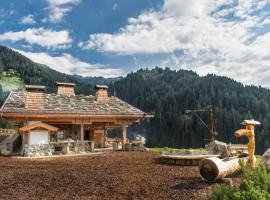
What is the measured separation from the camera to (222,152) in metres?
16.2

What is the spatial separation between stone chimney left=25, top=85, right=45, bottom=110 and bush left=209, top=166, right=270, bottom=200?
20.7 metres

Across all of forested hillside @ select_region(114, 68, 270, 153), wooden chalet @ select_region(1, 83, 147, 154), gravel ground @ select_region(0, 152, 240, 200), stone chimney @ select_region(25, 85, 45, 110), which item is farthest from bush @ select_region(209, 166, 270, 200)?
forested hillside @ select_region(114, 68, 270, 153)

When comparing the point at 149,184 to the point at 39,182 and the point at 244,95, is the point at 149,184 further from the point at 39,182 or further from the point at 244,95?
the point at 244,95

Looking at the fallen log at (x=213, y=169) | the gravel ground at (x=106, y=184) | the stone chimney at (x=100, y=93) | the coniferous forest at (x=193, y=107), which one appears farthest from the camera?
the coniferous forest at (x=193, y=107)

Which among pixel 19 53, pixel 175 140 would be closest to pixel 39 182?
pixel 175 140

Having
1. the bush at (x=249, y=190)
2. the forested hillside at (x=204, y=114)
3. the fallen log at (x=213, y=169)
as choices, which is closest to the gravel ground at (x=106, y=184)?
the fallen log at (x=213, y=169)

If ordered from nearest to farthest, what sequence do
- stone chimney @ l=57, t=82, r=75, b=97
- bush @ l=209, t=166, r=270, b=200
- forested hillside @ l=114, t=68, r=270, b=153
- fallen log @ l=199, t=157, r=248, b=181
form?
1. bush @ l=209, t=166, r=270, b=200
2. fallen log @ l=199, t=157, r=248, b=181
3. stone chimney @ l=57, t=82, r=75, b=97
4. forested hillside @ l=114, t=68, r=270, b=153

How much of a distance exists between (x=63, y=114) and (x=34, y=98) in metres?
2.72

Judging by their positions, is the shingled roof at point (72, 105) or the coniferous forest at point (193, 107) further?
the coniferous forest at point (193, 107)

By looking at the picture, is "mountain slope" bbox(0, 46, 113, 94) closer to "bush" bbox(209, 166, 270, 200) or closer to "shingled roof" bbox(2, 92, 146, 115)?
"shingled roof" bbox(2, 92, 146, 115)

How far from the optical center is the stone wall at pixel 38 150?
76.2 feet

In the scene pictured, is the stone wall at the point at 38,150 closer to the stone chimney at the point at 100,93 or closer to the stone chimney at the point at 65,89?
the stone chimney at the point at 65,89

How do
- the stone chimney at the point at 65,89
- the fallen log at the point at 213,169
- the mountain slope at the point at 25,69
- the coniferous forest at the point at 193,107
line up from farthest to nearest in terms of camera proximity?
the mountain slope at the point at 25,69
the coniferous forest at the point at 193,107
the stone chimney at the point at 65,89
the fallen log at the point at 213,169

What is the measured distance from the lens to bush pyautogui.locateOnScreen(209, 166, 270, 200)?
593 cm
